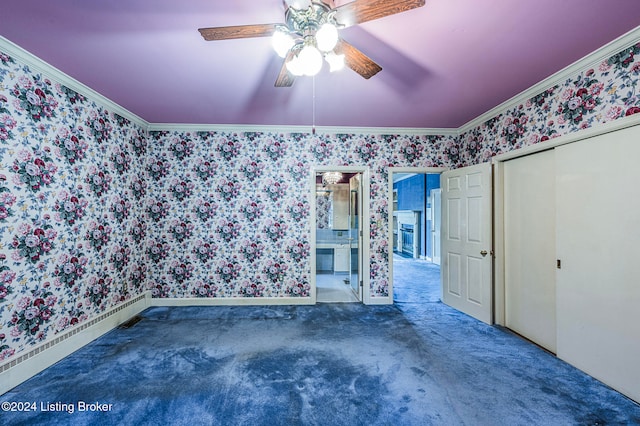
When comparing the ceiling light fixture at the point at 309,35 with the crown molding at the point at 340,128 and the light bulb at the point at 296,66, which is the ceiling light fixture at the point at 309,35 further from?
the crown molding at the point at 340,128

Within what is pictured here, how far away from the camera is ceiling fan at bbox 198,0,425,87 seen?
1.25 metres

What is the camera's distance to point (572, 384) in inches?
82.3

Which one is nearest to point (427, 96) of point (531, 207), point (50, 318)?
point (531, 207)

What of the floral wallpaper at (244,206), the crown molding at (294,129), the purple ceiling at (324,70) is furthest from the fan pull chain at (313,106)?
the floral wallpaper at (244,206)

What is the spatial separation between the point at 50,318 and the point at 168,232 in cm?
160

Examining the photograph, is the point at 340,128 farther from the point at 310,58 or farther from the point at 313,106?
the point at 310,58

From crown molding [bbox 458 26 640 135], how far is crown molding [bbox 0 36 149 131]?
14.5 ft

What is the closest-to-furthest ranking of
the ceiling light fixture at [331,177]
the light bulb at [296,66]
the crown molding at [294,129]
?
the light bulb at [296,66] → the crown molding at [294,129] → the ceiling light fixture at [331,177]

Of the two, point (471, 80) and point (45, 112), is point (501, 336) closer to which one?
point (471, 80)

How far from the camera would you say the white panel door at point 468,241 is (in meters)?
3.20

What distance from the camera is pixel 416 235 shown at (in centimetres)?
813

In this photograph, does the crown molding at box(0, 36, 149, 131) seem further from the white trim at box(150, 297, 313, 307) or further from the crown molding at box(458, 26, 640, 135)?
the crown molding at box(458, 26, 640, 135)

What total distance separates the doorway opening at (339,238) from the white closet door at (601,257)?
2.23 metres

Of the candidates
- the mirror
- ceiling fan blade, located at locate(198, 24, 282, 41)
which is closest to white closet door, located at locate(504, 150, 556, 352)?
ceiling fan blade, located at locate(198, 24, 282, 41)
